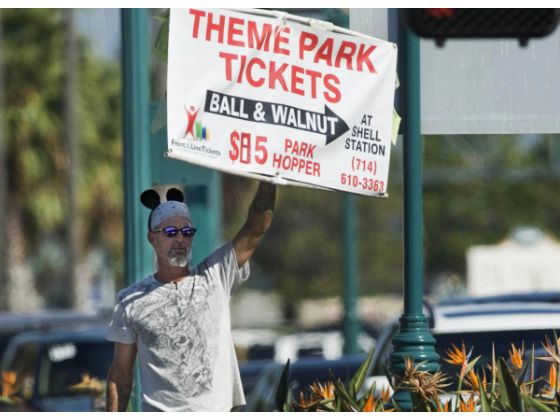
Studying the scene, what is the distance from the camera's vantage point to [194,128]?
8078 mm

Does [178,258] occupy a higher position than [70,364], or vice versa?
[178,258]

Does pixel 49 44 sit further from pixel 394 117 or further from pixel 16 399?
pixel 394 117

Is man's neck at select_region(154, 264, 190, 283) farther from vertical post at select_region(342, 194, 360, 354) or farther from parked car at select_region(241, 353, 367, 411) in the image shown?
vertical post at select_region(342, 194, 360, 354)

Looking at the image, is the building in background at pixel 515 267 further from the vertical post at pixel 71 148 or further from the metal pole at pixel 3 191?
the metal pole at pixel 3 191

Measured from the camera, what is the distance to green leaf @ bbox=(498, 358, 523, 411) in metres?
7.62

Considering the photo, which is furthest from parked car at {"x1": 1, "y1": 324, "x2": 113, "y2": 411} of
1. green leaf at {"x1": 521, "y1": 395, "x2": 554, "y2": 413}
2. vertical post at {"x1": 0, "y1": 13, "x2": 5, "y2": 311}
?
vertical post at {"x1": 0, "y1": 13, "x2": 5, "y2": 311}

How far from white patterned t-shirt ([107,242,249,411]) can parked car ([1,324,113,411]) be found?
629cm

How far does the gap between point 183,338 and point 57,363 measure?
24.5 ft

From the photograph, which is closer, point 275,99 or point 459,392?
point 459,392

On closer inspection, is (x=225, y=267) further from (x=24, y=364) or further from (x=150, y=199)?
(x=24, y=364)

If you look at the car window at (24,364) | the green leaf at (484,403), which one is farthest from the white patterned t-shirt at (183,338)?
the car window at (24,364)

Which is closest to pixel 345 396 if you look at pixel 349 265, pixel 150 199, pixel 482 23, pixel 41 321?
pixel 150 199

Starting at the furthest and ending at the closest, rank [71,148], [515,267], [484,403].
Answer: [515,267] → [71,148] → [484,403]

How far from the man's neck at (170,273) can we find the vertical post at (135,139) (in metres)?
3.35
